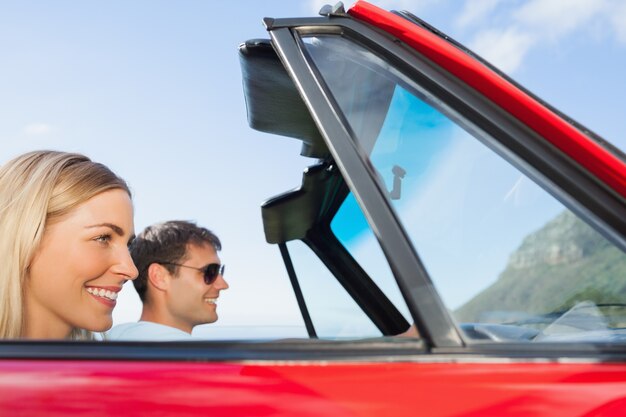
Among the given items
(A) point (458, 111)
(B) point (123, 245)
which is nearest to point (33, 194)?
(B) point (123, 245)

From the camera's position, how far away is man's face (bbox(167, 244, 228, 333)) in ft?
7.36

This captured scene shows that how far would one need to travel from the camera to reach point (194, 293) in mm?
2459

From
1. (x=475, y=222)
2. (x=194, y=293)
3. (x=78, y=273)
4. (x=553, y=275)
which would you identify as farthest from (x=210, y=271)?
(x=553, y=275)

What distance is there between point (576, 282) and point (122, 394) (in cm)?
78

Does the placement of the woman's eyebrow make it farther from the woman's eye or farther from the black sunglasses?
the black sunglasses

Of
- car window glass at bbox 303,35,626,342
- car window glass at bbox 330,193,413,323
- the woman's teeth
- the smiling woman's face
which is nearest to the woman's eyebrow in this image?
the smiling woman's face

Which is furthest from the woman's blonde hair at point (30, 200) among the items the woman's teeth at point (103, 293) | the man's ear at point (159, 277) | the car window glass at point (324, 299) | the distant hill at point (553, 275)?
the distant hill at point (553, 275)

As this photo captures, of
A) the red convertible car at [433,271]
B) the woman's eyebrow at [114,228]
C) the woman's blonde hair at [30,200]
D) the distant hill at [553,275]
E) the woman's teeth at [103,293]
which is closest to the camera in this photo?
the red convertible car at [433,271]

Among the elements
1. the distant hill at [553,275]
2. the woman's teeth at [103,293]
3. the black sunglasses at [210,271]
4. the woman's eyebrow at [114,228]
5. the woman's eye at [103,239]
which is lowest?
the distant hill at [553,275]

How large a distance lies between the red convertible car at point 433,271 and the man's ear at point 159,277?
1306 mm

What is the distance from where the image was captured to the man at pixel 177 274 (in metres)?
2.36

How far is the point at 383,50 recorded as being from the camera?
50.0 inches

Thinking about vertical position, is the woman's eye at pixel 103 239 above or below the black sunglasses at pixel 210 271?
above

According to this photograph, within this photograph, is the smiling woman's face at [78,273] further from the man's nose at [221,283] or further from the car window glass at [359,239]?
the car window glass at [359,239]
